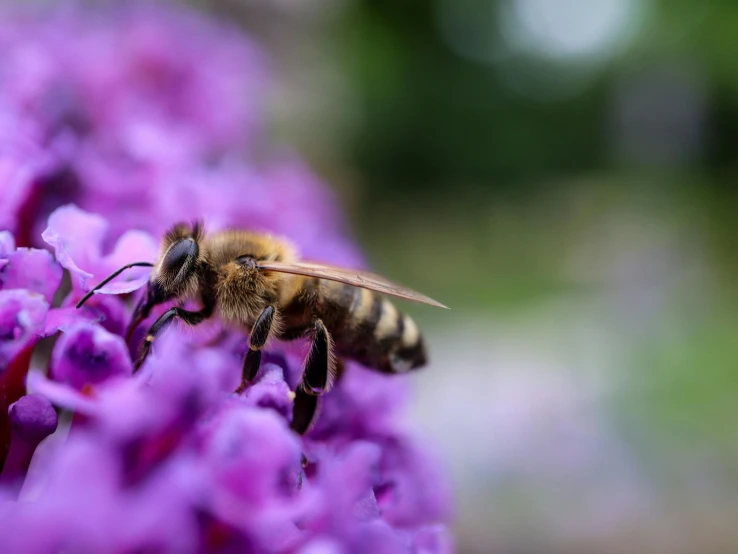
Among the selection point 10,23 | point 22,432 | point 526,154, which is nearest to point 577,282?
point 526,154

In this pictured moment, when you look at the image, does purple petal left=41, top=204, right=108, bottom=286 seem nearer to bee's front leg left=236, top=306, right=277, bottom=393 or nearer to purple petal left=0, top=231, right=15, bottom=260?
purple petal left=0, top=231, right=15, bottom=260

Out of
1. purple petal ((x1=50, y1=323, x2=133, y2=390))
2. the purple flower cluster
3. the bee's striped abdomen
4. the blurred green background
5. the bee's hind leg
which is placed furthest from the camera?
the blurred green background

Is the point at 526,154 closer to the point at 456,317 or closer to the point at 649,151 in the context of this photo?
the point at 649,151

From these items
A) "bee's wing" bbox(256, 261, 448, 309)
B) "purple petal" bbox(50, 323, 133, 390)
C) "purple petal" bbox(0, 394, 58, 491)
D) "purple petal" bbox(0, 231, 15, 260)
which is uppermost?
"bee's wing" bbox(256, 261, 448, 309)

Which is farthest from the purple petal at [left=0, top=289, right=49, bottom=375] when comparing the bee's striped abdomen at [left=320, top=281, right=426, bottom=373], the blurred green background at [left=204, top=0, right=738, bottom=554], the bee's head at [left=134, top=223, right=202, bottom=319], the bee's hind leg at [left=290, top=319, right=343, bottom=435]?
the blurred green background at [left=204, top=0, right=738, bottom=554]

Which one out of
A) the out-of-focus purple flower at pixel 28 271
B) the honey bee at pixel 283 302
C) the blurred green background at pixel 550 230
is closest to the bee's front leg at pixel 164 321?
the honey bee at pixel 283 302
